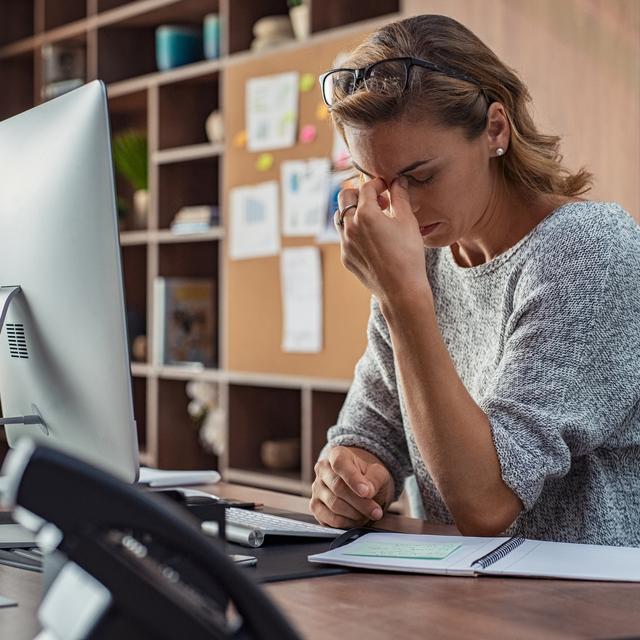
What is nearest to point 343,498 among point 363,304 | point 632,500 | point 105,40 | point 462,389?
point 462,389

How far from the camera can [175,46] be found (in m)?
3.87

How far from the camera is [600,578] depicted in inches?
41.3

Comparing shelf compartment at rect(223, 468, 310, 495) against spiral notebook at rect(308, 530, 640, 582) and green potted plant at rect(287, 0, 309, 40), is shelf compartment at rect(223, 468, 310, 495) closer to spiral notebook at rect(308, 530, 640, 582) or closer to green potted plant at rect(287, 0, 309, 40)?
green potted plant at rect(287, 0, 309, 40)

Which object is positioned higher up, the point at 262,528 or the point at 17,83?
the point at 17,83

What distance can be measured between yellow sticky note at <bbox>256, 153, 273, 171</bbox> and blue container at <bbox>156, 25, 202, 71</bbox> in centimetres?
72

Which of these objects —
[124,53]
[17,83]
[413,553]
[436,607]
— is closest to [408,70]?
[413,553]

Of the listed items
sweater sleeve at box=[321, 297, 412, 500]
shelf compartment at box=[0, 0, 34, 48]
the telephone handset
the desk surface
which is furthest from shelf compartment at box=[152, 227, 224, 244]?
the telephone handset

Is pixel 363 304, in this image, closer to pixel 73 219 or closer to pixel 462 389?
pixel 462 389

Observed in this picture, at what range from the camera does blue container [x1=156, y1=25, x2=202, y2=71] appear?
12.7 ft

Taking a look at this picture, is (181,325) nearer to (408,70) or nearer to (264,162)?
(264,162)

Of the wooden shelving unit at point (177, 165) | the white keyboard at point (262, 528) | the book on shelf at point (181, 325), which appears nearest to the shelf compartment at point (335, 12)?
the wooden shelving unit at point (177, 165)

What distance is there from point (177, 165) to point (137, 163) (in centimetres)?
26

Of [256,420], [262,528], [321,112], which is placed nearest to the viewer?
[262,528]

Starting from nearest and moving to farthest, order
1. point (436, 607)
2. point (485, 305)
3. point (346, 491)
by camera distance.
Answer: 1. point (436, 607)
2. point (346, 491)
3. point (485, 305)
